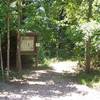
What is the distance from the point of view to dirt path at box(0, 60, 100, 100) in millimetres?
10453

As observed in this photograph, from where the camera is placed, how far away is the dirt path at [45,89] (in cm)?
1045

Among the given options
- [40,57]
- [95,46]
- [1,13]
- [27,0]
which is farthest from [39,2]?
[40,57]

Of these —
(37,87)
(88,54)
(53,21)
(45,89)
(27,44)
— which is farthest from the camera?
(27,44)

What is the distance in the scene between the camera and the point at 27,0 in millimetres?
14266

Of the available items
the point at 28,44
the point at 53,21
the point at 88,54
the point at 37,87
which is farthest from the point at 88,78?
the point at 28,44

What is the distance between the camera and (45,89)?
1180cm

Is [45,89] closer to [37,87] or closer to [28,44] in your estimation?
[37,87]

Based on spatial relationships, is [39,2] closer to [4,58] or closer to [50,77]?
[50,77]

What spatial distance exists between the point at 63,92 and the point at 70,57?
36.9 feet

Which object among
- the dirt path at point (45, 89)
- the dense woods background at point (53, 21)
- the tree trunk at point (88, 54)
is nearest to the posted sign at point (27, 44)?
the dense woods background at point (53, 21)

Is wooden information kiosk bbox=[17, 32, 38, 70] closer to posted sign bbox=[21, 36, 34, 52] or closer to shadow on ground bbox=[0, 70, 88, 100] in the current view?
posted sign bbox=[21, 36, 34, 52]

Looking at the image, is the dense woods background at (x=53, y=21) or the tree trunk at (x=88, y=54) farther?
the tree trunk at (x=88, y=54)

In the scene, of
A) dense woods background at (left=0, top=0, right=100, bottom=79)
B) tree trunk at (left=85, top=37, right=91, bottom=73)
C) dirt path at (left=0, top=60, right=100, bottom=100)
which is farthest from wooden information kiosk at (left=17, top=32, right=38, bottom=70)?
tree trunk at (left=85, top=37, right=91, bottom=73)

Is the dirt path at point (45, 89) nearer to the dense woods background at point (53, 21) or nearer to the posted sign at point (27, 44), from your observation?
the dense woods background at point (53, 21)
